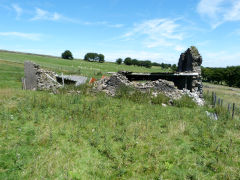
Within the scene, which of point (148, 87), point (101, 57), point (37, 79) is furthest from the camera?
point (101, 57)

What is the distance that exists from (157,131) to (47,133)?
417cm

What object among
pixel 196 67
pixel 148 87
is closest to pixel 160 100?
pixel 148 87

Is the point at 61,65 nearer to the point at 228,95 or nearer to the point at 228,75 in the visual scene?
the point at 228,95

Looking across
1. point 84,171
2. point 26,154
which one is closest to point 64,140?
point 26,154

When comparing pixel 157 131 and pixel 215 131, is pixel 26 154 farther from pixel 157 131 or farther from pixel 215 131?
pixel 215 131

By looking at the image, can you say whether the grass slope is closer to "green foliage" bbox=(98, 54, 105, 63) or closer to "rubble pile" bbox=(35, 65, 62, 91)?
"rubble pile" bbox=(35, 65, 62, 91)

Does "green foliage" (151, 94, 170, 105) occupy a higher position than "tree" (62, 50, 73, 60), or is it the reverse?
"tree" (62, 50, 73, 60)

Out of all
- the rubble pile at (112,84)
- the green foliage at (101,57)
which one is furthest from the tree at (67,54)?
the rubble pile at (112,84)

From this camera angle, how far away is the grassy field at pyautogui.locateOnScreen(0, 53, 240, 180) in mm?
4152

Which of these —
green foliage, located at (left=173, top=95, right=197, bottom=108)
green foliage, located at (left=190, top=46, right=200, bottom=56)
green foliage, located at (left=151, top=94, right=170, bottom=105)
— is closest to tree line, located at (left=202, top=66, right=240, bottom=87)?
green foliage, located at (left=190, top=46, right=200, bottom=56)

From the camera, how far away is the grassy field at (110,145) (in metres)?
4.15

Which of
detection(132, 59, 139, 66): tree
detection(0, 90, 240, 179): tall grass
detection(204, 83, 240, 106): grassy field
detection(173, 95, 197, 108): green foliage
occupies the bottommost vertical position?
detection(204, 83, 240, 106): grassy field

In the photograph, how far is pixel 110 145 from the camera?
5266mm

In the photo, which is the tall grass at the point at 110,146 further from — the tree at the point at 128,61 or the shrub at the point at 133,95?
the tree at the point at 128,61
